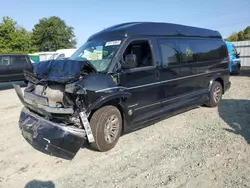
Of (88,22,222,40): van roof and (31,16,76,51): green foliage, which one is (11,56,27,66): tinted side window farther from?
(31,16,76,51): green foliage

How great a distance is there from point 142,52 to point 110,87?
1.37 metres

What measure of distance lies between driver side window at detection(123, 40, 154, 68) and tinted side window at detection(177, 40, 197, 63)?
→ 129 cm

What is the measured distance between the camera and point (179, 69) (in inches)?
238

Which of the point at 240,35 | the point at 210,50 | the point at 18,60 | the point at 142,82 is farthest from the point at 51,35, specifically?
the point at 142,82

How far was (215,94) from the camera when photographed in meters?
7.66

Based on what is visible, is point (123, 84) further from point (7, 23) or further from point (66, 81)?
point (7, 23)

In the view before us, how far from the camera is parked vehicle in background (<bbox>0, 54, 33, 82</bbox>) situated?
1349cm

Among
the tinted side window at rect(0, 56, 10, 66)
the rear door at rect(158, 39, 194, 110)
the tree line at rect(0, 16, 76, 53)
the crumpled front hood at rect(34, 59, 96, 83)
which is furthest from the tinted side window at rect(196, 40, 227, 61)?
the tree line at rect(0, 16, 76, 53)

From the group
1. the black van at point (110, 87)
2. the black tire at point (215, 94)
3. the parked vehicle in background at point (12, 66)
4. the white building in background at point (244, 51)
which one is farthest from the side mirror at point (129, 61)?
the white building in background at point (244, 51)

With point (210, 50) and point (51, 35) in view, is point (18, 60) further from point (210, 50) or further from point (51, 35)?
point (51, 35)

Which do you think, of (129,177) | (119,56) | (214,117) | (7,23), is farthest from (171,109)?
(7,23)

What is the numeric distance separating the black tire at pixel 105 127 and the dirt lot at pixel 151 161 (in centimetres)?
18

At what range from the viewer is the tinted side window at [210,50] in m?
6.95

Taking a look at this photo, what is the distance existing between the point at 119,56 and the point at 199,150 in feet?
7.55
